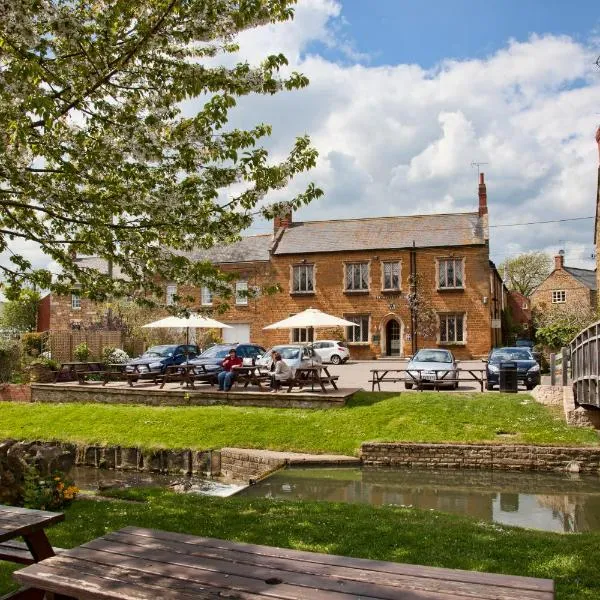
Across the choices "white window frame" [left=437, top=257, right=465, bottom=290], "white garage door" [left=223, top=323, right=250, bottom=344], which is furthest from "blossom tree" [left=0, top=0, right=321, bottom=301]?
"white garage door" [left=223, top=323, right=250, bottom=344]

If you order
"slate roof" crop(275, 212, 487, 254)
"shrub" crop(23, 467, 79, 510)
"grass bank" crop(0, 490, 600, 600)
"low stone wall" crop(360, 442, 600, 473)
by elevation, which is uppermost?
"slate roof" crop(275, 212, 487, 254)

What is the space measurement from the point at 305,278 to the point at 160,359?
54.0ft

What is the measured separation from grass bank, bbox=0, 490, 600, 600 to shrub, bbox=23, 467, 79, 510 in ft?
0.78

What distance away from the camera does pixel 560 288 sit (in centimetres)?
5662

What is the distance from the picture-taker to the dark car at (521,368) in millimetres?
21047

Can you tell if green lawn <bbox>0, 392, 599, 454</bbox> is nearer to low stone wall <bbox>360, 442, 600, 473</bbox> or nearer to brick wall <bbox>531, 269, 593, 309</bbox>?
low stone wall <bbox>360, 442, 600, 473</bbox>

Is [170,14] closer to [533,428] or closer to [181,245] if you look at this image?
[181,245]

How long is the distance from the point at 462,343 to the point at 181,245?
30.8 meters

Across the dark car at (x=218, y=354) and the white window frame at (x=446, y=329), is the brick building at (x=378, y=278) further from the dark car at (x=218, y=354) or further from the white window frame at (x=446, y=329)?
the dark car at (x=218, y=354)

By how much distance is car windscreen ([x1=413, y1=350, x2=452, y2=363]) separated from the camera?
22.5m

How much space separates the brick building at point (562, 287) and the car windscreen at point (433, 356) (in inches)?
1393

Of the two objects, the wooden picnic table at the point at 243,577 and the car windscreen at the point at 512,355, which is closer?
the wooden picnic table at the point at 243,577

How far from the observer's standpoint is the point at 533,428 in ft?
51.1

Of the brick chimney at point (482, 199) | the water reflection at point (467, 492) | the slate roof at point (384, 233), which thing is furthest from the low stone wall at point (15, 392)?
the brick chimney at point (482, 199)
